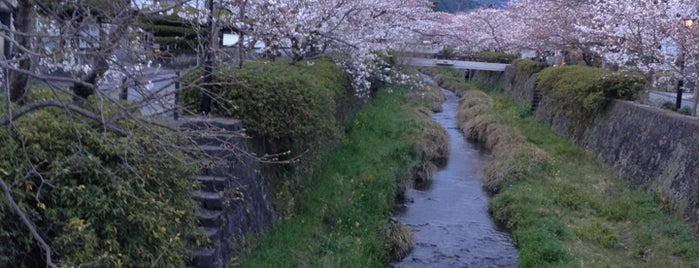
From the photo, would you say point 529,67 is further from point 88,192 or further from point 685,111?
point 88,192

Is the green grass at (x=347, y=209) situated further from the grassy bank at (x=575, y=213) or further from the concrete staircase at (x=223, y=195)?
the grassy bank at (x=575, y=213)

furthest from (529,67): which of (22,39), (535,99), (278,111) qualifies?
(22,39)

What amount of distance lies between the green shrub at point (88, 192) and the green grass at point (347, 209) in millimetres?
2632

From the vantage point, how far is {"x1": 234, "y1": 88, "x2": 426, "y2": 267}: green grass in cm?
883

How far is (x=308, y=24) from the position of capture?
43.4 ft

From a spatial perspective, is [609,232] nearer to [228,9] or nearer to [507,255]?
[507,255]

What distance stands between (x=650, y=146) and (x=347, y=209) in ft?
22.4

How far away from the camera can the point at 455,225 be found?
1245cm

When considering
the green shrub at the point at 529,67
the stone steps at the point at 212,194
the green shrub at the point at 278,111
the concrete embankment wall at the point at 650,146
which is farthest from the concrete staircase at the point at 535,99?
the stone steps at the point at 212,194

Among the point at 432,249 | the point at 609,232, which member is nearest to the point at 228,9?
the point at 432,249

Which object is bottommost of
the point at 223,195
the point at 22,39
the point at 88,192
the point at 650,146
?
the point at 223,195

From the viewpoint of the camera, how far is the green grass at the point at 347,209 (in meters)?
8.83

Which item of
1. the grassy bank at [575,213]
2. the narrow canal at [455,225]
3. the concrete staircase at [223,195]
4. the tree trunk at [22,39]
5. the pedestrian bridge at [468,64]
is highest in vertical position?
the pedestrian bridge at [468,64]

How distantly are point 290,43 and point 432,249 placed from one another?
16.6 feet
